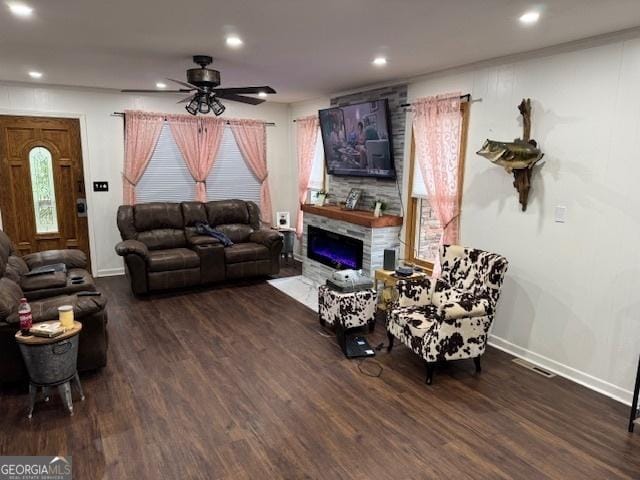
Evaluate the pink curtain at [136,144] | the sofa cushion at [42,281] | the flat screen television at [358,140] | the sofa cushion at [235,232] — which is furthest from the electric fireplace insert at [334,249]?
the sofa cushion at [42,281]

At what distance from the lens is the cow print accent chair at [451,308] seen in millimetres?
3189

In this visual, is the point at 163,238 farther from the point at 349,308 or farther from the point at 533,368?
the point at 533,368

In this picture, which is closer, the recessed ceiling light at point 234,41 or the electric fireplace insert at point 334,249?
the recessed ceiling light at point 234,41

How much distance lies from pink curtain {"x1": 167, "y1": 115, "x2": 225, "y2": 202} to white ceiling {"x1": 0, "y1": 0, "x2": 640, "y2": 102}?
5.67ft

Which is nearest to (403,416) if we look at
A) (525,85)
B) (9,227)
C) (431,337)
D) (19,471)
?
A: (431,337)

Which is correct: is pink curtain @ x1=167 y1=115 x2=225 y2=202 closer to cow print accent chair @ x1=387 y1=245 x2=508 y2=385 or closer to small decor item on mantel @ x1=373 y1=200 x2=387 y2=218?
small decor item on mantel @ x1=373 y1=200 x2=387 y2=218

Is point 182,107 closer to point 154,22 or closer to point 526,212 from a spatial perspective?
point 154,22

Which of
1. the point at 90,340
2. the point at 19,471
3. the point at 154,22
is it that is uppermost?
the point at 154,22

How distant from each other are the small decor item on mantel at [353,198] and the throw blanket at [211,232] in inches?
65.9

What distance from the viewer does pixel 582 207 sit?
317 cm

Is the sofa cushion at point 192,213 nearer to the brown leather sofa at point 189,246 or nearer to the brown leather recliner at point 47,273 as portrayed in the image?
the brown leather sofa at point 189,246

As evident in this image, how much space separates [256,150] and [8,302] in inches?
177

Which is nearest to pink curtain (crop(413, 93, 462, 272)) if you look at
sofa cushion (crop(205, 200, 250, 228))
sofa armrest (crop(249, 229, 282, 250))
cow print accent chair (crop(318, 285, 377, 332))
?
cow print accent chair (crop(318, 285, 377, 332))

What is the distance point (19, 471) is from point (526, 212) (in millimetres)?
3874
